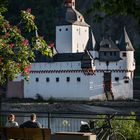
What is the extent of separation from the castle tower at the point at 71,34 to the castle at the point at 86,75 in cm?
263

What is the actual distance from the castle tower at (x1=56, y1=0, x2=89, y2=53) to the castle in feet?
8.62

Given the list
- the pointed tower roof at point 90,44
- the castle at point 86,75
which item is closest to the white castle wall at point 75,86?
the castle at point 86,75

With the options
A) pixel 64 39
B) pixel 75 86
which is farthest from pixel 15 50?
pixel 64 39

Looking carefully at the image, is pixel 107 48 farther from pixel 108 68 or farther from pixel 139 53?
pixel 139 53

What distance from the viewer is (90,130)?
34.0ft

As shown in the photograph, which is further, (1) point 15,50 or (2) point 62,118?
(2) point 62,118

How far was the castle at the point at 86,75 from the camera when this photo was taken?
189 feet

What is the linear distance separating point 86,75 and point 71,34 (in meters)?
7.58

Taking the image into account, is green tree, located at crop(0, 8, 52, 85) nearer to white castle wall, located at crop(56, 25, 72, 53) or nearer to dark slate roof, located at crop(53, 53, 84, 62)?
dark slate roof, located at crop(53, 53, 84, 62)

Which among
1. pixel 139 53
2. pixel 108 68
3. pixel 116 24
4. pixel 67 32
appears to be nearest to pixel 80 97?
pixel 108 68

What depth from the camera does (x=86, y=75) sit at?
5766cm

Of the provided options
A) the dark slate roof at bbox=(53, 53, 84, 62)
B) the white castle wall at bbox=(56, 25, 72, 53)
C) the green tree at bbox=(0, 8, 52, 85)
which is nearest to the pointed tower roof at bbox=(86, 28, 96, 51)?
the dark slate roof at bbox=(53, 53, 84, 62)

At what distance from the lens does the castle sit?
2270 inches

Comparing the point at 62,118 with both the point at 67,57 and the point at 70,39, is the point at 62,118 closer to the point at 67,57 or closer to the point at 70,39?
the point at 67,57
